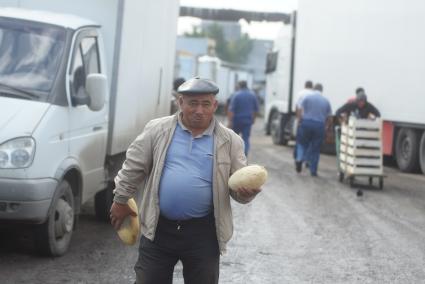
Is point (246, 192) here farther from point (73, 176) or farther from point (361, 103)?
point (361, 103)

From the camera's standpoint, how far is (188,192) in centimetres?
475

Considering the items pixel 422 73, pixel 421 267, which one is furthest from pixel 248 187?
pixel 422 73

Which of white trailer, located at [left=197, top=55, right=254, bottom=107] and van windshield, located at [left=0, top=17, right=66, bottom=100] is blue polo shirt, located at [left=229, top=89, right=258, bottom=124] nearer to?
van windshield, located at [left=0, top=17, right=66, bottom=100]

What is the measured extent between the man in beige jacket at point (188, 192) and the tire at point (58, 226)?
9.65ft

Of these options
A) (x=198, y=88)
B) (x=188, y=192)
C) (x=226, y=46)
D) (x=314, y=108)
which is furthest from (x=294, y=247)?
(x=226, y=46)

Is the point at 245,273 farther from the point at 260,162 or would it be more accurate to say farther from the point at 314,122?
the point at 260,162

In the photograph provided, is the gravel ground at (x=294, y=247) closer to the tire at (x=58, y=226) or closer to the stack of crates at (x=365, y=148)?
the tire at (x=58, y=226)

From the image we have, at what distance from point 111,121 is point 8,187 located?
2.18 m

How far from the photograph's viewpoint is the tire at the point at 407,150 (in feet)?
60.1

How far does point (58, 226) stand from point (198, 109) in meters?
3.55

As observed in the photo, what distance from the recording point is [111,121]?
924 centimetres

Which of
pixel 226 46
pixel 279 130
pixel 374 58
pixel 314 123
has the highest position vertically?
pixel 226 46

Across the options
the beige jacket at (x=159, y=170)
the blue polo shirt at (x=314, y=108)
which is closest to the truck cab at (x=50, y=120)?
the beige jacket at (x=159, y=170)

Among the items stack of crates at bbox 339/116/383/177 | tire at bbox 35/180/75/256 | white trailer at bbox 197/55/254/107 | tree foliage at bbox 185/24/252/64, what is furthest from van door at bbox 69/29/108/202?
tree foliage at bbox 185/24/252/64
